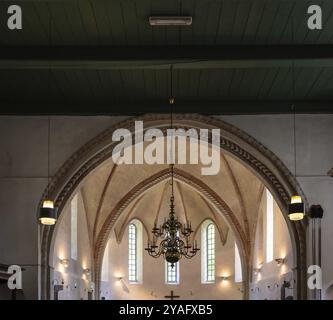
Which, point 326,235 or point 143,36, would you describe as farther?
point 326,235

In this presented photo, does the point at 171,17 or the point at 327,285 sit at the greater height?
the point at 171,17

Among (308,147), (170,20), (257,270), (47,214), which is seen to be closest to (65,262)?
(47,214)

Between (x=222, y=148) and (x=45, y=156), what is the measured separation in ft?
14.4

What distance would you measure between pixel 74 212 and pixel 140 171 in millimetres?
3508

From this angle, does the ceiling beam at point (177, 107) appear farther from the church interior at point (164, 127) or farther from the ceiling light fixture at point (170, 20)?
the ceiling light fixture at point (170, 20)

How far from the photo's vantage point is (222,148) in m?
15.7

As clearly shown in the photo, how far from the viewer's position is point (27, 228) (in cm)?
1512

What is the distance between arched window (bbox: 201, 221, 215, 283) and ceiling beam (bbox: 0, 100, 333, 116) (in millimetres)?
14221

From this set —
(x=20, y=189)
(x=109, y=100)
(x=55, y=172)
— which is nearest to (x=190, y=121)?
(x=109, y=100)

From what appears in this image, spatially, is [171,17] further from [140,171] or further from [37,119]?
[140,171]

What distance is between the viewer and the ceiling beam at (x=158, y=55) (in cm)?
1106

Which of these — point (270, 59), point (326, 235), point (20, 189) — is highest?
point (270, 59)

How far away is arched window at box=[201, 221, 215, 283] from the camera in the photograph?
2880 centimetres

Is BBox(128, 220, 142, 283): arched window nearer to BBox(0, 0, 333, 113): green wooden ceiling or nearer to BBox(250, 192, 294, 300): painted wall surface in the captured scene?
BBox(250, 192, 294, 300): painted wall surface
